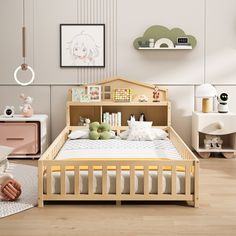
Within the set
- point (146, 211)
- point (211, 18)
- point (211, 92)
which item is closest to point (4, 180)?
point (146, 211)

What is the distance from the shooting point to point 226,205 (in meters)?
3.91

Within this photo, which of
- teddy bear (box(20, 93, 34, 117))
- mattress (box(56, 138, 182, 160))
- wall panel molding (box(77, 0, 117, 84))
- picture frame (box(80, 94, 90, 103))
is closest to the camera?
mattress (box(56, 138, 182, 160))

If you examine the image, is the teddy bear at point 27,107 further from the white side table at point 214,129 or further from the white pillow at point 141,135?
the white side table at point 214,129

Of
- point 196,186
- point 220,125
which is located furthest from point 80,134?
point 196,186

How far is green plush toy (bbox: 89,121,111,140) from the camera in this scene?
5.72m

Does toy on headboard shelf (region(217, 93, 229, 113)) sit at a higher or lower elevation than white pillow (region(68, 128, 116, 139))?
higher

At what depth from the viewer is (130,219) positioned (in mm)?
3543

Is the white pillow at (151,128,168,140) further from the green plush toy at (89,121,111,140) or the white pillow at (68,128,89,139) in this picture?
the white pillow at (68,128,89,139)

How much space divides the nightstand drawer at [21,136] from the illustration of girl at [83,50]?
1036 millimetres

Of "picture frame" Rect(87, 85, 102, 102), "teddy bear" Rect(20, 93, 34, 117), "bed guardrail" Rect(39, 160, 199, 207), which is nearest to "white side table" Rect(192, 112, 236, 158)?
"picture frame" Rect(87, 85, 102, 102)

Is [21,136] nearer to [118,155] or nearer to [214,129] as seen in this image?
[118,155]

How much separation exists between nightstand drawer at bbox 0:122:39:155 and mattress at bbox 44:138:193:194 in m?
0.58

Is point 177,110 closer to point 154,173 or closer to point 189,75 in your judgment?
point 189,75

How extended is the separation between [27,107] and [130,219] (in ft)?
9.88
